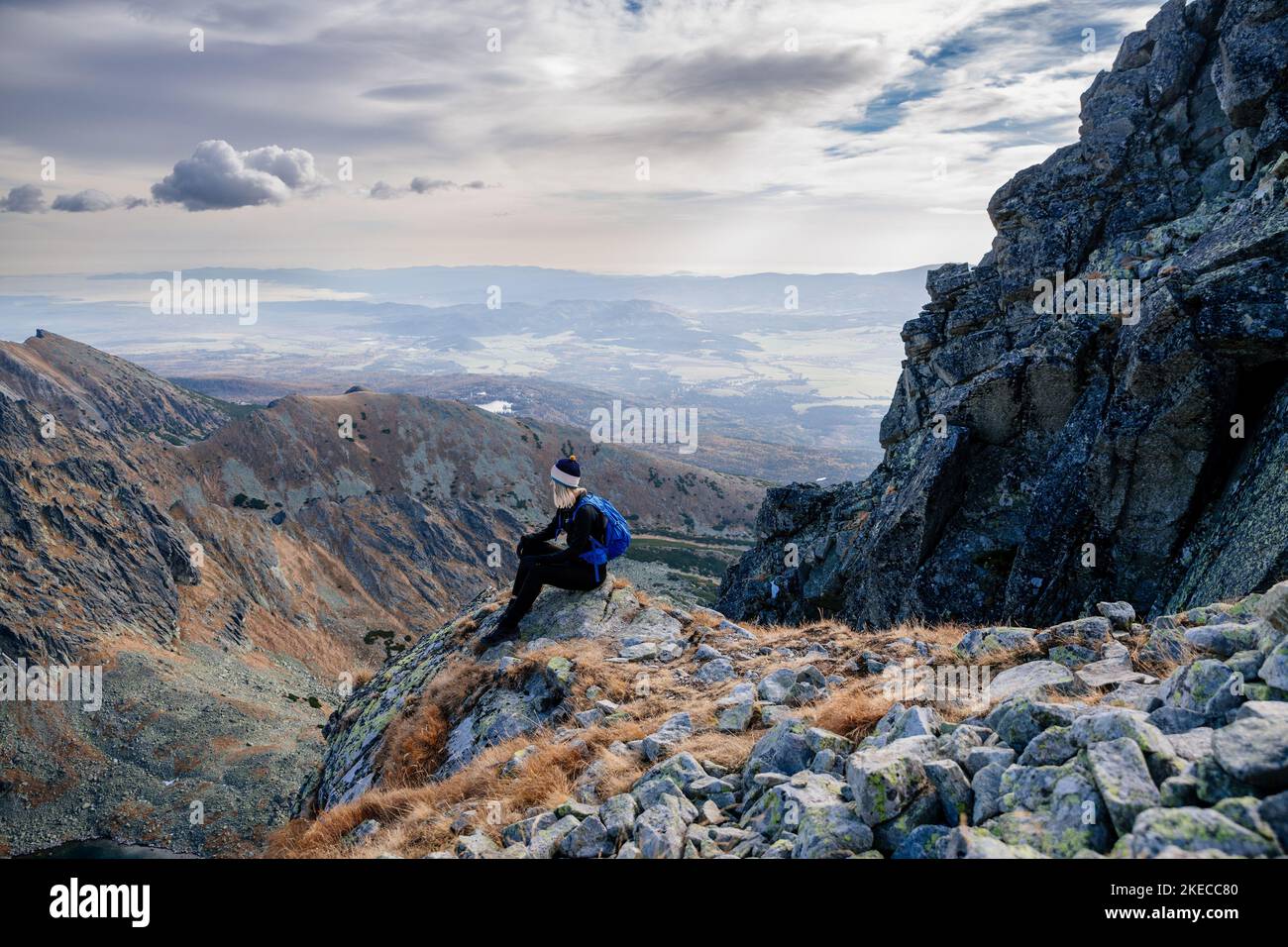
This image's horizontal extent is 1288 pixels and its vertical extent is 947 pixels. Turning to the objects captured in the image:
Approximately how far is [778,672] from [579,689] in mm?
3698

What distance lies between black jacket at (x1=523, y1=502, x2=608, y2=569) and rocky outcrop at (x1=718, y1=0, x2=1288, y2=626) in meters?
10.5

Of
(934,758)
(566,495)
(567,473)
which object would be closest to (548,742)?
(566,495)

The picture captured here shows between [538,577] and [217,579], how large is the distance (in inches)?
3688

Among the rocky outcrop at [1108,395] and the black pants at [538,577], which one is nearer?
the rocky outcrop at [1108,395]

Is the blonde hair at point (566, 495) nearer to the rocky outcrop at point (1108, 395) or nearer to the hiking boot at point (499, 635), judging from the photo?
the hiking boot at point (499, 635)

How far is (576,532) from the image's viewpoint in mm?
15344

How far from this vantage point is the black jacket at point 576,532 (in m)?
15.2

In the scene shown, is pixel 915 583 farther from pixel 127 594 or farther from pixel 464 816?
pixel 127 594

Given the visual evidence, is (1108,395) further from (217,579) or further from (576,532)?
(217,579)

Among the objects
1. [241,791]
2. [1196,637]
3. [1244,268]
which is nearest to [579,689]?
[1196,637]

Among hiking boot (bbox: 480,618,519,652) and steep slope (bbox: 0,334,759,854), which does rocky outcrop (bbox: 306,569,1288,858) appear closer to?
hiking boot (bbox: 480,618,519,652)

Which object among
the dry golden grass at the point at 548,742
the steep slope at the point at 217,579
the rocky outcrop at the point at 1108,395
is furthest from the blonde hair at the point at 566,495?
the steep slope at the point at 217,579

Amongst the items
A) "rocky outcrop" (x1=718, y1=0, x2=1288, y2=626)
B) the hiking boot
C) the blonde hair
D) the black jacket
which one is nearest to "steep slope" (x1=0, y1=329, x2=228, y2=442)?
the hiking boot
